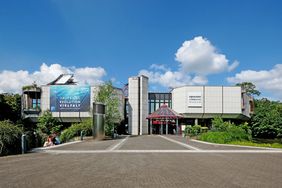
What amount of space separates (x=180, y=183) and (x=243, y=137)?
18802 millimetres

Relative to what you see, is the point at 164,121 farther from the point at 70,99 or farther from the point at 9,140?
the point at 9,140

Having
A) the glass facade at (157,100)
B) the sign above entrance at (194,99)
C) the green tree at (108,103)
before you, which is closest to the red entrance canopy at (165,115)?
the sign above entrance at (194,99)

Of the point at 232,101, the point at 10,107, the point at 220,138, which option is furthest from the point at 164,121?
the point at 220,138

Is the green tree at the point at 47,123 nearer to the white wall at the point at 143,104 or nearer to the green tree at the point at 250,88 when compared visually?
the white wall at the point at 143,104

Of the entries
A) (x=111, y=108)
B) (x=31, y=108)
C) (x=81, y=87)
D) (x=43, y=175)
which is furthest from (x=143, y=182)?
(x=31, y=108)

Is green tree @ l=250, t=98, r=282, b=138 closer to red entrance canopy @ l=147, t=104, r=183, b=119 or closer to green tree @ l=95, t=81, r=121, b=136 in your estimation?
red entrance canopy @ l=147, t=104, r=183, b=119

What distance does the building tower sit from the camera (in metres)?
56.9

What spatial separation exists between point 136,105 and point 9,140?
1699 inches

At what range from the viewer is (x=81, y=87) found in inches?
2190

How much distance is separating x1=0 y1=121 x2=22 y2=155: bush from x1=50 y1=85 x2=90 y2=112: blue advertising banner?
132 feet

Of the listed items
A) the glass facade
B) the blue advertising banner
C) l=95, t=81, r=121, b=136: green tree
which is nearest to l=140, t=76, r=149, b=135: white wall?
the glass facade

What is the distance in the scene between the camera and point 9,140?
46.3ft

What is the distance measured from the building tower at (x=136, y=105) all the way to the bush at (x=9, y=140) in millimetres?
41961

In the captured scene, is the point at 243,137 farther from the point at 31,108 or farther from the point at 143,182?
the point at 31,108
